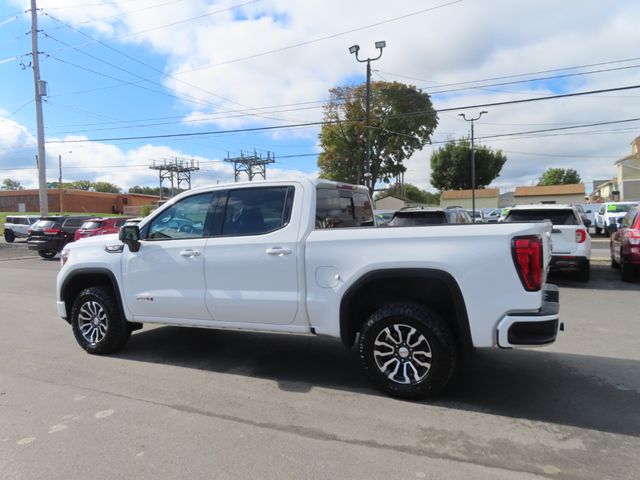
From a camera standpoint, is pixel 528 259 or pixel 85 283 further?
pixel 85 283

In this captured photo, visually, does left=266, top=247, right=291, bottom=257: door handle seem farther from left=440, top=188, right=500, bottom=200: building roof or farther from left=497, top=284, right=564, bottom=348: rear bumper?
left=440, top=188, right=500, bottom=200: building roof

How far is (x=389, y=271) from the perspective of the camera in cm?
399

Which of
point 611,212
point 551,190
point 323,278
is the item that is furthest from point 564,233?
point 551,190

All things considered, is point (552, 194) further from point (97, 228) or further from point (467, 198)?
point (97, 228)

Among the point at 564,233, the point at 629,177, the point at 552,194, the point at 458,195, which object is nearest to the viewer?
the point at 564,233

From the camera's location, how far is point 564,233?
9812 millimetres

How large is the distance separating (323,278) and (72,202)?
88721mm

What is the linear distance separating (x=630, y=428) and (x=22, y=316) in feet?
27.7

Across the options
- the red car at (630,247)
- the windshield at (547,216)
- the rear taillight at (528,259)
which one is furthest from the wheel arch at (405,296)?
the red car at (630,247)

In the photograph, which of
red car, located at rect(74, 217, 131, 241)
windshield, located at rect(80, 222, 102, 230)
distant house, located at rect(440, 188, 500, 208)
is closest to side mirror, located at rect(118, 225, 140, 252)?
red car, located at rect(74, 217, 131, 241)

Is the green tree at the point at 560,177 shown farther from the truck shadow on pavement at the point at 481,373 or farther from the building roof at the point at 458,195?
the truck shadow on pavement at the point at 481,373

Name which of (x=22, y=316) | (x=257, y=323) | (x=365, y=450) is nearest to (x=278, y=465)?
(x=365, y=450)

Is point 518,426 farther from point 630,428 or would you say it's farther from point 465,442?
point 630,428

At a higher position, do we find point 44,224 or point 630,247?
point 44,224
